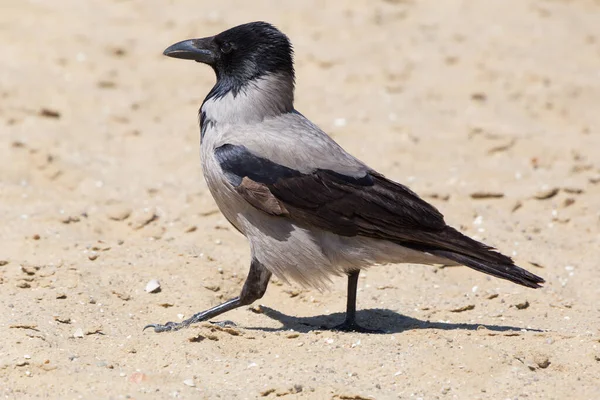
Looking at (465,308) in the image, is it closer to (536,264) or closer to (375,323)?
(375,323)

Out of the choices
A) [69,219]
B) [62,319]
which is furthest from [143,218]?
[62,319]

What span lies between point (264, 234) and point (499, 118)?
17.0 feet

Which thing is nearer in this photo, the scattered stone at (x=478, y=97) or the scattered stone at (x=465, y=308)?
the scattered stone at (x=465, y=308)

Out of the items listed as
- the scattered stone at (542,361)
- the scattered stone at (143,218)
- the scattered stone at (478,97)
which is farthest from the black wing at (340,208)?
the scattered stone at (478,97)

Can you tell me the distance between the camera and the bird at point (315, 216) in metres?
6.31

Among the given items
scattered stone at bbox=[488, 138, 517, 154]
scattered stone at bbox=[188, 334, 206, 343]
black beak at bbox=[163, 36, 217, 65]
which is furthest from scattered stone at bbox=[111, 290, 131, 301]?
scattered stone at bbox=[488, 138, 517, 154]

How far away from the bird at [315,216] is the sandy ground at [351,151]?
408 millimetres

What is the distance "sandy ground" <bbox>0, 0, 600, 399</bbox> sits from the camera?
5.64 meters

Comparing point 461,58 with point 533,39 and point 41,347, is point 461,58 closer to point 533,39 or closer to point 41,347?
point 533,39

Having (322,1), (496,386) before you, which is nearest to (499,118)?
(322,1)

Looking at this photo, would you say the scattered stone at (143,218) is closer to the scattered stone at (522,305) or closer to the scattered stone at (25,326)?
the scattered stone at (25,326)

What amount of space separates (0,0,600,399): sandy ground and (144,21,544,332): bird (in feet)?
1.34

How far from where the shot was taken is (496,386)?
548cm

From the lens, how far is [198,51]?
7.07m
